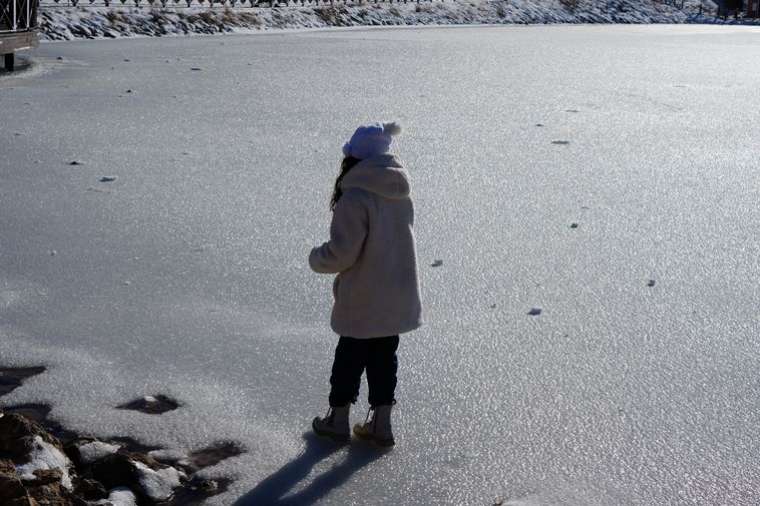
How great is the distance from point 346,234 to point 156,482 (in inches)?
34.2

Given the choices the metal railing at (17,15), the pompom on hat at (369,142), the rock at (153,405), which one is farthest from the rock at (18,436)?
the metal railing at (17,15)

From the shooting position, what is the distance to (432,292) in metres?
5.01

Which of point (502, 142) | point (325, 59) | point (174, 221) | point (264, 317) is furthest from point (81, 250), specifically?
point (325, 59)

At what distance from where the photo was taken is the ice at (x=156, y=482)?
3.08 meters

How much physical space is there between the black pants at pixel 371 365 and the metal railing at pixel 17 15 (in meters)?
10.3

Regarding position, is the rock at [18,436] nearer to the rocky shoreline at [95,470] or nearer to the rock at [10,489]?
the rocky shoreline at [95,470]

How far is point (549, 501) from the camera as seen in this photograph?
122 inches

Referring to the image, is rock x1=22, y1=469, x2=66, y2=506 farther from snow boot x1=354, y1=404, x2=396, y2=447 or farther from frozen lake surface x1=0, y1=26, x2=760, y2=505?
snow boot x1=354, y1=404, x2=396, y2=447

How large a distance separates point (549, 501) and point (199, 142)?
19.5ft

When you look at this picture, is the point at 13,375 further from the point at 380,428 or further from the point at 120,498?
the point at 380,428

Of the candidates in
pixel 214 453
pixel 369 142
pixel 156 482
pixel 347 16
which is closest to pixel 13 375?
pixel 214 453

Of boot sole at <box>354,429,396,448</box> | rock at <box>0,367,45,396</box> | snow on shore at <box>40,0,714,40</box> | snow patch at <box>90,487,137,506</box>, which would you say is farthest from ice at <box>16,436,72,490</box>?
snow on shore at <box>40,0,714,40</box>

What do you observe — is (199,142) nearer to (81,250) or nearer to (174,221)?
(174,221)

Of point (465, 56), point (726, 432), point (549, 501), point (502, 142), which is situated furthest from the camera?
point (465, 56)
